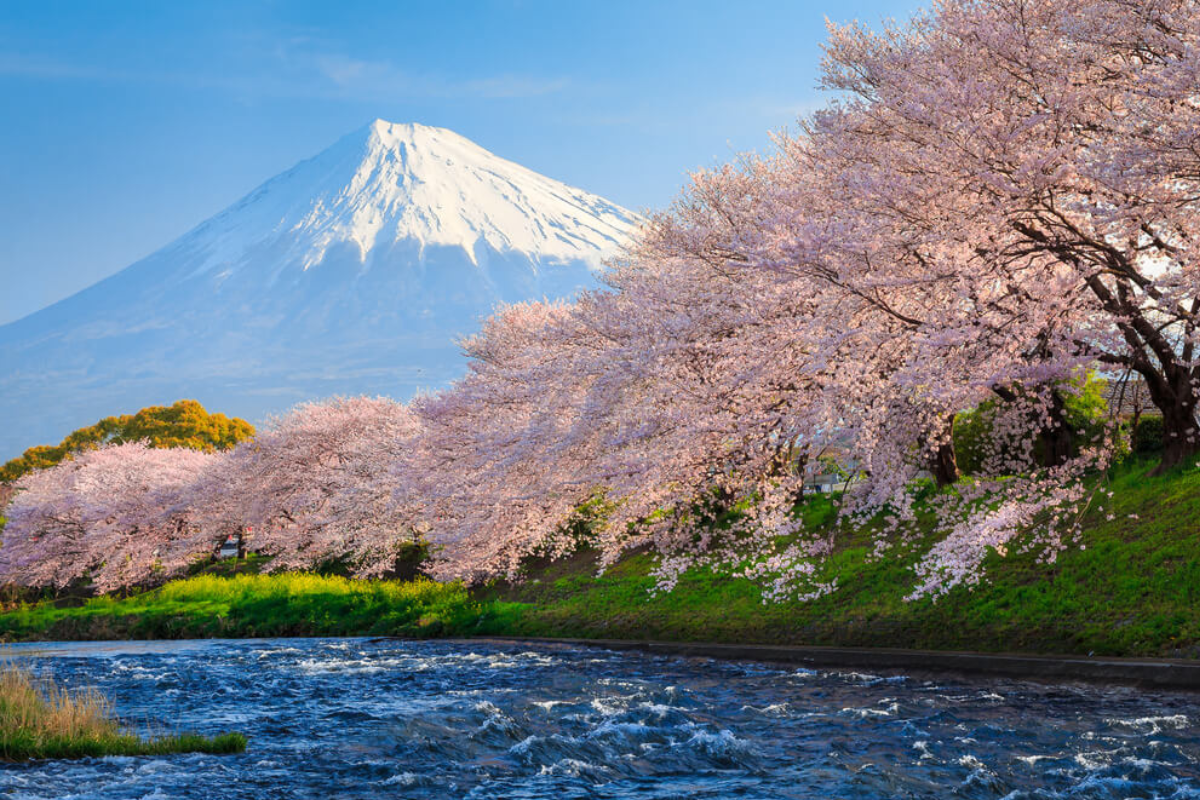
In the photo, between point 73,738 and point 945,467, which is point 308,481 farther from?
point 73,738

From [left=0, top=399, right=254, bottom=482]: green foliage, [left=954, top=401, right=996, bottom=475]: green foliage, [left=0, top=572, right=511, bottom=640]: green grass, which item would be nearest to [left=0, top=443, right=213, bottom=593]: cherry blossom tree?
[left=0, top=572, right=511, bottom=640]: green grass

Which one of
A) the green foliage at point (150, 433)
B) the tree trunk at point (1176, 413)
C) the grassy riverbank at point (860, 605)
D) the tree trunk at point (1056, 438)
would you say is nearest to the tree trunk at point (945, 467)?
the grassy riverbank at point (860, 605)

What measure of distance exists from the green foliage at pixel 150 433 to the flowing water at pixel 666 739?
59.9 metres

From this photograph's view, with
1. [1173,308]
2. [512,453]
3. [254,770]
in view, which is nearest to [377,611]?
[512,453]

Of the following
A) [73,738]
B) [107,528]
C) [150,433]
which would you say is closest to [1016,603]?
[73,738]

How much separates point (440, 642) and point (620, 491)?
835 centimetres

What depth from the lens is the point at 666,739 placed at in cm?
1015

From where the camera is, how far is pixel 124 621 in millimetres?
29953

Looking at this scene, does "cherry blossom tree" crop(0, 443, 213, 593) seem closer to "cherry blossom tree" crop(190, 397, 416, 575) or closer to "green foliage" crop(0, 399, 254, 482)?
"cherry blossom tree" crop(190, 397, 416, 575)

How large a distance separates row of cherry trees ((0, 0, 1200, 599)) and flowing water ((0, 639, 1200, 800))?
6.67ft

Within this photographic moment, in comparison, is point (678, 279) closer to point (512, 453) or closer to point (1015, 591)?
point (512, 453)

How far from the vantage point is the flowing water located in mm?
8359

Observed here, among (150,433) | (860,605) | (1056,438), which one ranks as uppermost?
(150,433)

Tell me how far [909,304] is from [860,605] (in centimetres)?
615
